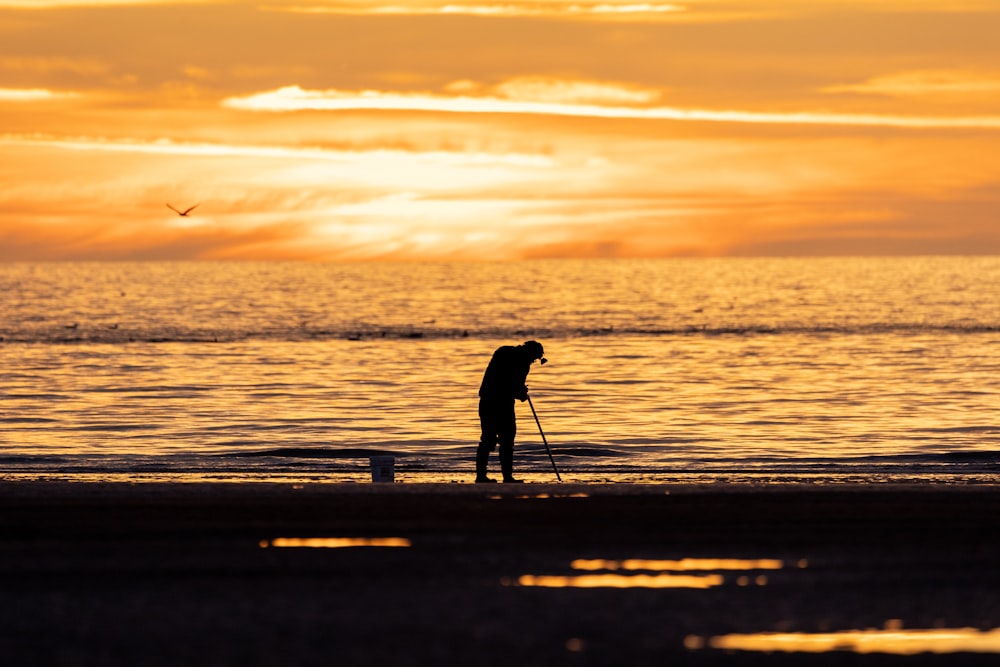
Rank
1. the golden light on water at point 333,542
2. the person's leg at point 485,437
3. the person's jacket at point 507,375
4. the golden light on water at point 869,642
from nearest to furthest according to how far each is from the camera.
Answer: the golden light on water at point 869,642
the golden light on water at point 333,542
the person's jacket at point 507,375
the person's leg at point 485,437

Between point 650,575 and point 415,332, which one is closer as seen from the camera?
point 650,575

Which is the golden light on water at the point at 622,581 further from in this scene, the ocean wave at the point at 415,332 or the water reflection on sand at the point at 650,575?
the ocean wave at the point at 415,332

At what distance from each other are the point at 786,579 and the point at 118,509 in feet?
19.6

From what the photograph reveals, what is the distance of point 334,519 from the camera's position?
42.7 ft

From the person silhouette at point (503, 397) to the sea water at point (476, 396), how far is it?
180 centimetres

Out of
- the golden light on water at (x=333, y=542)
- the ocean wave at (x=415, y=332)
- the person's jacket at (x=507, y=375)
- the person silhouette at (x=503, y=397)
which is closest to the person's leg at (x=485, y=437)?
Answer: the person silhouette at (x=503, y=397)

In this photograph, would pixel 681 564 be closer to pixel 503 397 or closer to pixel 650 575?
pixel 650 575

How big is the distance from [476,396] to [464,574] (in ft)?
102

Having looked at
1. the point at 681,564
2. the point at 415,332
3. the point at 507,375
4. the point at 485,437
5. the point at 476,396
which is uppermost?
the point at 507,375

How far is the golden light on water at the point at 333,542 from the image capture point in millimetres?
11594

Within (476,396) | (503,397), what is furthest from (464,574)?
(476,396)

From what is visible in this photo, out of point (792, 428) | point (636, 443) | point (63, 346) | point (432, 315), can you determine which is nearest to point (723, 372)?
point (792, 428)

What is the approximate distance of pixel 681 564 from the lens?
10781mm

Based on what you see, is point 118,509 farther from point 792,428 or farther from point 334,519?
point 792,428
